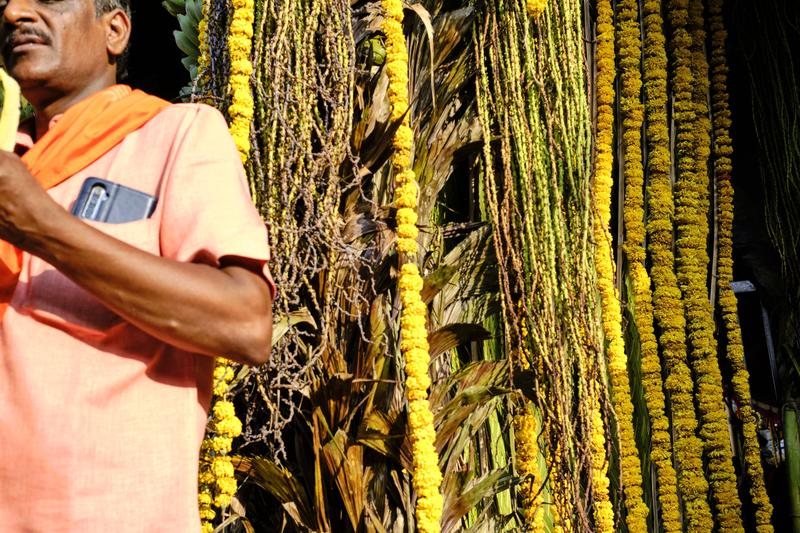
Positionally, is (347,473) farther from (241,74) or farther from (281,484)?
(241,74)

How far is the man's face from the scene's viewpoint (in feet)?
3.95

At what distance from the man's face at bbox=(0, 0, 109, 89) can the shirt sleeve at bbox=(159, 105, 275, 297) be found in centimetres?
22

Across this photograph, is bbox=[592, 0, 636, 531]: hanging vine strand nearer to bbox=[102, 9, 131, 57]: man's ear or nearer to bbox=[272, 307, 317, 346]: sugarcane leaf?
bbox=[272, 307, 317, 346]: sugarcane leaf

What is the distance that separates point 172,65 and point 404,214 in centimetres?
167

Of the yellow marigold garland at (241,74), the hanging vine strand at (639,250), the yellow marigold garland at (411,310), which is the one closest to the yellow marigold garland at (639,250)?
the hanging vine strand at (639,250)

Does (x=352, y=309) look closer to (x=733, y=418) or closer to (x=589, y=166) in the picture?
(x=589, y=166)

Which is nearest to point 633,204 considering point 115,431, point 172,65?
point 172,65

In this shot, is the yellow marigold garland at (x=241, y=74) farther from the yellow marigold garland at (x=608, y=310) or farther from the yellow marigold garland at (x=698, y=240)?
the yellow marigold garland at (x=698, y=240)

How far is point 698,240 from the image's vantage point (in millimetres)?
2820

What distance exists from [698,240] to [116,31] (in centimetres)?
199

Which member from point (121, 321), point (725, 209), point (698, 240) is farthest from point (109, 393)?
point (725, 209)

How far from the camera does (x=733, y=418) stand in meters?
2.97

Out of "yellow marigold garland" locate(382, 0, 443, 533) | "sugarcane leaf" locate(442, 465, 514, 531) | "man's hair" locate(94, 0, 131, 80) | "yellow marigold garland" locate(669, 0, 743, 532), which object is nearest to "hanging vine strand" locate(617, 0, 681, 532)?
"yellow marigold garland" locate(669, 0, 743, 532)

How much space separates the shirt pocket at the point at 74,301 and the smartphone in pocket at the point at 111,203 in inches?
0.5
